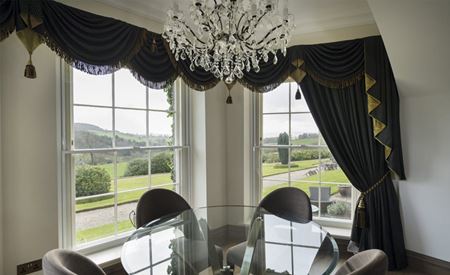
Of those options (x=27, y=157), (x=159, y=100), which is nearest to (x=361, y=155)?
(x=159, y=100)

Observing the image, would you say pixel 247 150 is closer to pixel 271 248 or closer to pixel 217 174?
pixel 217 174

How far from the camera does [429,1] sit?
2322mm

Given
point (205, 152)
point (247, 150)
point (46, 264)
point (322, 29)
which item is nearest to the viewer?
point (46, 264)

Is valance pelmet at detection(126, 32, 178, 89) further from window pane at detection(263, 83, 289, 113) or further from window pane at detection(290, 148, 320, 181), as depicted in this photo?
window pane at detection(290, 148, 320, 181)

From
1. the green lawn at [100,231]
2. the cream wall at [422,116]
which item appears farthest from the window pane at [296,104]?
the green lawn at [100,231]

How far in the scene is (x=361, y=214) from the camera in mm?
3207

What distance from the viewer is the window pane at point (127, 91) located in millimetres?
3107

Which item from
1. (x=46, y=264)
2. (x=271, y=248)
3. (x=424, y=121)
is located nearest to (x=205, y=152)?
(x=271, y=248)

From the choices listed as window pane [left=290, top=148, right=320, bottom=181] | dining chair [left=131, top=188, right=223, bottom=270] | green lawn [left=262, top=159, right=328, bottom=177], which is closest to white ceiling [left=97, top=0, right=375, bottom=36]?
window pane [left=290, top=148, right=320, bottom=181]

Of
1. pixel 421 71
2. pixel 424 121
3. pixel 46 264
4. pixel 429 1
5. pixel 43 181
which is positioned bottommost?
pixel 46 264

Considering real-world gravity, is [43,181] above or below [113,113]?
below

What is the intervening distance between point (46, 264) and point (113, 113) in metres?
1.86

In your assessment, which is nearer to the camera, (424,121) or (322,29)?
(424,121)

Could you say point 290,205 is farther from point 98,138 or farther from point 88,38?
point 88,38
